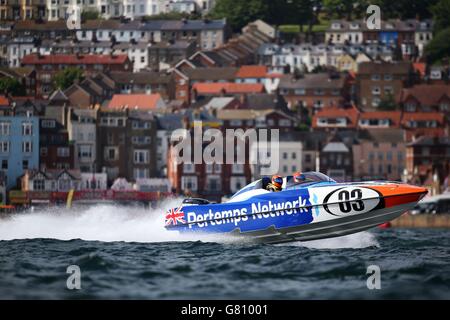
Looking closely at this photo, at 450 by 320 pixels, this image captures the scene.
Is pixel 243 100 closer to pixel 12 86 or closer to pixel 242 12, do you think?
pixel 12 86

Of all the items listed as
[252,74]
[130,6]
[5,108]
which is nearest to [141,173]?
[5,108]

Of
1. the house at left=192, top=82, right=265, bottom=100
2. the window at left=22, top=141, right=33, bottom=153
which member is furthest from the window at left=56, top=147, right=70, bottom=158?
the house at left=192, top=82, right=265, bottom=100

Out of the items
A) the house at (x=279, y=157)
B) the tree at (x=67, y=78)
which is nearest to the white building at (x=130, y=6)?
the tree at (x=67, y=78)

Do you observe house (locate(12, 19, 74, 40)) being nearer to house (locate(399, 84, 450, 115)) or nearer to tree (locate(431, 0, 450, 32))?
tree (locate(431, 0, 450, 32))

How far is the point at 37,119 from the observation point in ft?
314

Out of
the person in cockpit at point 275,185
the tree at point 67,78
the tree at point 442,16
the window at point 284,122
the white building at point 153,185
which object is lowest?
the white building at point 153,185

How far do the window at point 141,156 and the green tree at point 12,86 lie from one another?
73.2 feet

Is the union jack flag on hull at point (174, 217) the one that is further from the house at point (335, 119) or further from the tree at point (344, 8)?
the tree at point (344, 8)

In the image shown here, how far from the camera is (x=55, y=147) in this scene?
319 feet

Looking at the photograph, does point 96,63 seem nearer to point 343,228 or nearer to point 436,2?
point 436,2

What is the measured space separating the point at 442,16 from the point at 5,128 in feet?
231

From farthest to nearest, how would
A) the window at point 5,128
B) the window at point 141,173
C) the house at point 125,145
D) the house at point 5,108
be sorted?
1. the house at point 125,145
2. the window at point 141,173
3. the house at point 5,108
4. the window at point 5,128

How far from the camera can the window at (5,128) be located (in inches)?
3665
